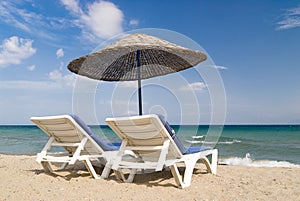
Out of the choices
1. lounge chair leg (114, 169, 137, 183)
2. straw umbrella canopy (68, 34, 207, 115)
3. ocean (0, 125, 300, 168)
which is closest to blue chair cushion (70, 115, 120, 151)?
lounge chair leg (114, 169, 137, 183)

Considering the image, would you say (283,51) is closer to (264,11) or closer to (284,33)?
(284,33)

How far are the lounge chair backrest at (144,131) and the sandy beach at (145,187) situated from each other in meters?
0.49

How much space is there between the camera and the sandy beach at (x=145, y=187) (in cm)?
287

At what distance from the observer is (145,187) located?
10.6ft

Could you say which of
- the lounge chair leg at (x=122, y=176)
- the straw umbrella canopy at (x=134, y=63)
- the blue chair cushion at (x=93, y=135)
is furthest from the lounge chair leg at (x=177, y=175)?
the straw umbrella canopy at (x=134, y=63)

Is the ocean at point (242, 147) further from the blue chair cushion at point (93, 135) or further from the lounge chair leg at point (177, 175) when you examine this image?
the lounge chair leg at point (177, 175)

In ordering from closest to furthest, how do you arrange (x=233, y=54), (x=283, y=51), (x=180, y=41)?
(x=180, y=41) → (x=283, y=51) → (x=233, y=54)

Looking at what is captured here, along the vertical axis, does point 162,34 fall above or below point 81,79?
above

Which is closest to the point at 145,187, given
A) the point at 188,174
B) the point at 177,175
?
the point at 177,175

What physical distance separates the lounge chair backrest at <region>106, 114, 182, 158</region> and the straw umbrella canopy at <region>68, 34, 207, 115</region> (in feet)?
4.04

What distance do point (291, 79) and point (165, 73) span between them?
18663mm

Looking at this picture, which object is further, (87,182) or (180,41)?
(180,41)

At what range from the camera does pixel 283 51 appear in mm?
15523

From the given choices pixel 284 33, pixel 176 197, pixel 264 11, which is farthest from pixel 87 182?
pixel 284 33
